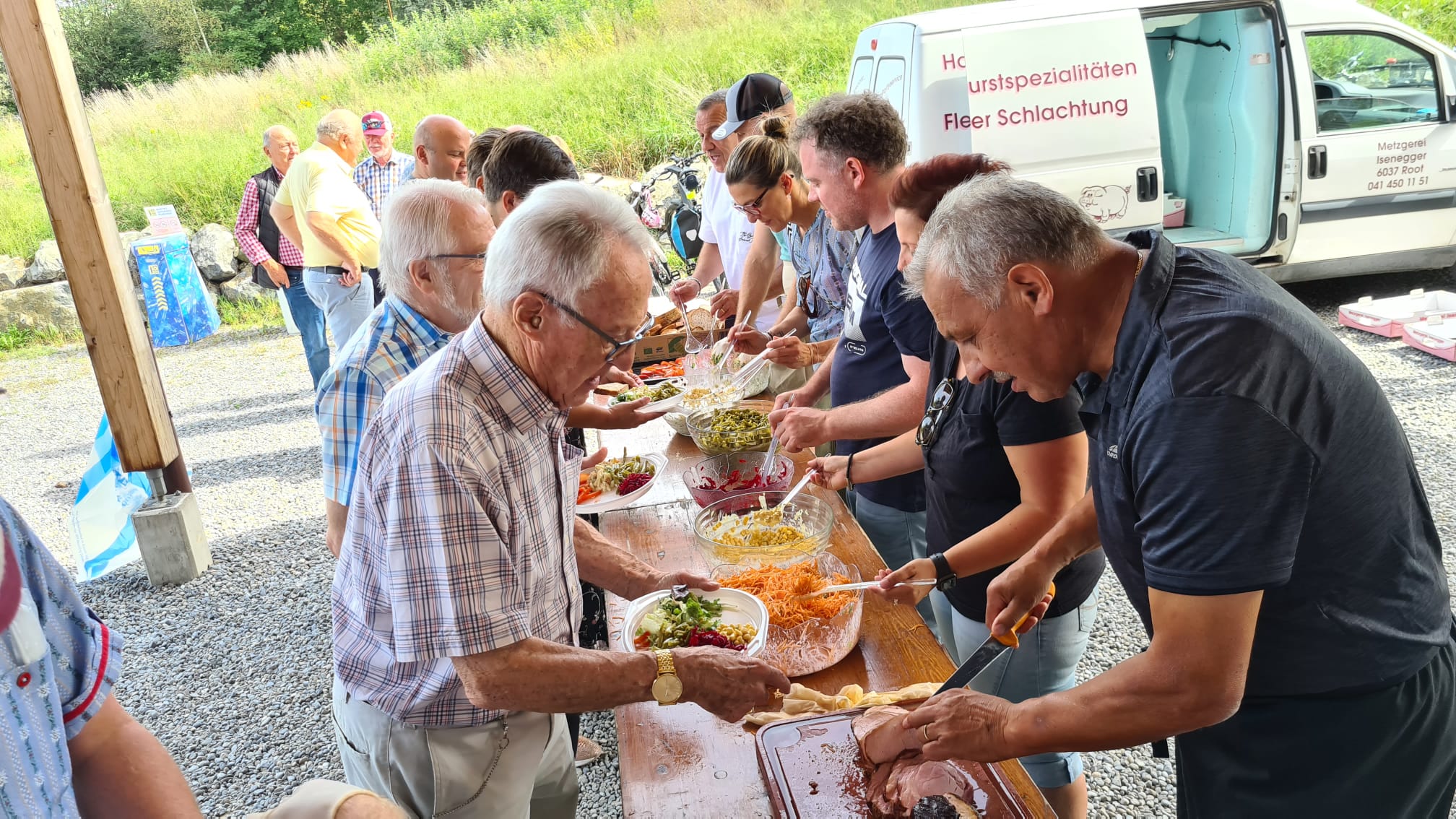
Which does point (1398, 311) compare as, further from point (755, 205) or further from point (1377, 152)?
point (755, 205)

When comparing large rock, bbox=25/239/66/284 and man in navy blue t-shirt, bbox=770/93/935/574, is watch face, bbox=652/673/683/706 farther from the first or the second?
large rock, bbox=25/239/66/284

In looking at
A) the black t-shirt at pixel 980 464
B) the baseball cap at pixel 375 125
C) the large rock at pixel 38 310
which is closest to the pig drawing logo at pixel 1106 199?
the black t-shirt at pixel 980 464

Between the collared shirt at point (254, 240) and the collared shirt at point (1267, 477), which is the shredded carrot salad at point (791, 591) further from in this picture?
the collared shirt at point (254, 240)

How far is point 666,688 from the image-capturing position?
63.3 inches

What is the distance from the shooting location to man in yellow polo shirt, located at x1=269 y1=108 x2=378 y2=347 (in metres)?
6.44

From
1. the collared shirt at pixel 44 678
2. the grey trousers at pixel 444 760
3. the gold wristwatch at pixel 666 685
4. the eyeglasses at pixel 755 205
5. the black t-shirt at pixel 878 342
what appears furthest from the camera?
the eyeglasses at pixel 755 205

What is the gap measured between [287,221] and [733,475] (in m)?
5.67

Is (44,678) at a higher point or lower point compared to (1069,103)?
lower

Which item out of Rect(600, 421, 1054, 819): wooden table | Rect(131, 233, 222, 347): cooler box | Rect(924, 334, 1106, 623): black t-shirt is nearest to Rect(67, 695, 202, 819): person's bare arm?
Rect(600, 421, 1054, 819): wooden table

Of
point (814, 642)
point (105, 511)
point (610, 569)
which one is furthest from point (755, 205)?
point (105, 511)

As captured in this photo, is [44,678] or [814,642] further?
[814,642]

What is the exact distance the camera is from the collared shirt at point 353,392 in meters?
2.12

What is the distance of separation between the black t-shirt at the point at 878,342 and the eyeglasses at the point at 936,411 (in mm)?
340

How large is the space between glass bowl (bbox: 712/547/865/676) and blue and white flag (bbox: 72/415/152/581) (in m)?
4.40
